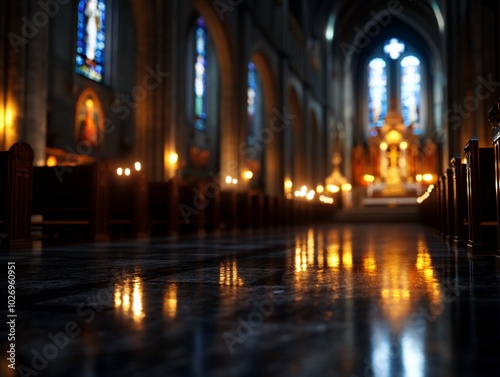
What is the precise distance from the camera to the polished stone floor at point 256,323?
1340 mm

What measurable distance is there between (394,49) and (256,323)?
3690 cm

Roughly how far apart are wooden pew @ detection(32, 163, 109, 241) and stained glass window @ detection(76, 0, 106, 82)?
977 centimetres

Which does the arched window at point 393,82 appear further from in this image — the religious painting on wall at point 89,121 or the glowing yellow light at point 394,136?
the religious painting on wall at point 89,121

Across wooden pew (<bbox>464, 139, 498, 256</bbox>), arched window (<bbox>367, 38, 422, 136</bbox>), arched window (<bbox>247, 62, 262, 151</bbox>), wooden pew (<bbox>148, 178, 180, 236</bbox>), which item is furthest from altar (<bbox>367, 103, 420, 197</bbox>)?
wooden pew (<bbox>464, 139, 498, 256</bbox>)

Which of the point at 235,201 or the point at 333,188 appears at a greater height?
the point at 333,188

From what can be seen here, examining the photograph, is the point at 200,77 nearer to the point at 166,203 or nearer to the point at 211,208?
the point at 211,208

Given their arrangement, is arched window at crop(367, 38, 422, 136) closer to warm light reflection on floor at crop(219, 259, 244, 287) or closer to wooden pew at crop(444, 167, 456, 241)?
wooden pew at crop(444, 167, 456, 241)

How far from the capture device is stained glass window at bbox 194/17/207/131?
23.8 metres

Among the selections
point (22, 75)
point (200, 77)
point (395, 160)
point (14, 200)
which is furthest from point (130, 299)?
point (395, 160)

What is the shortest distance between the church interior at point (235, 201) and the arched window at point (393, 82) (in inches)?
22.2

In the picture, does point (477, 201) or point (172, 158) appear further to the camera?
point (172, 158)

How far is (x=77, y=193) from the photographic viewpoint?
7.83 metres

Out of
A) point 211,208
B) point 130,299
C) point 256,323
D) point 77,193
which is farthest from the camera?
point 211,208

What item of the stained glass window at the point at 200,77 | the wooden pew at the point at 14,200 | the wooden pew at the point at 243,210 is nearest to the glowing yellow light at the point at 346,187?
the stained glass window at the point at 200,77
